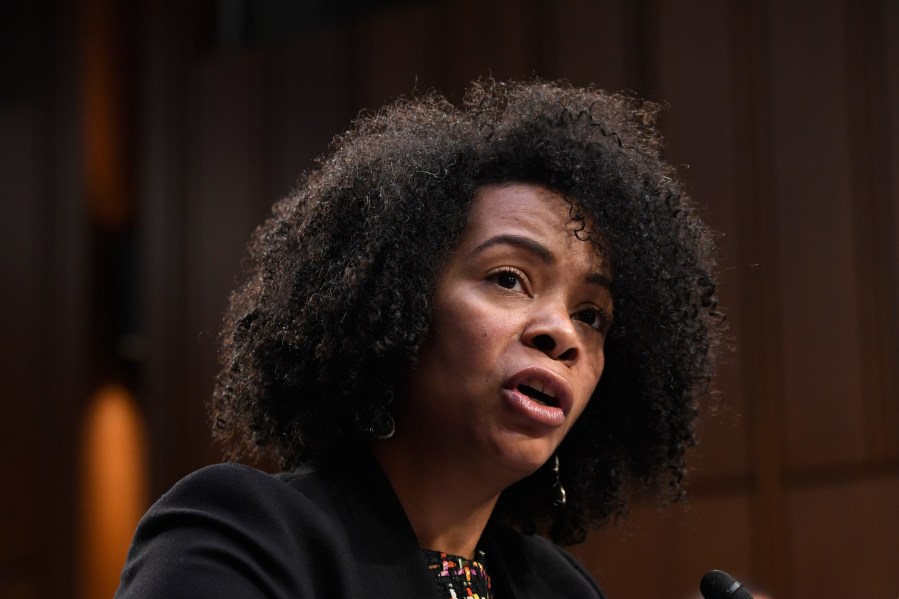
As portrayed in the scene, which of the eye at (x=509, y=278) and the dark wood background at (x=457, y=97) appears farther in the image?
the dark wood background at (x=457, y=97)

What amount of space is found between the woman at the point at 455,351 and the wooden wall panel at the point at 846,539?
1.75 meters

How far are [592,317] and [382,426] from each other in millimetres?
348

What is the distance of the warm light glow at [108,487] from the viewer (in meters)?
5.00

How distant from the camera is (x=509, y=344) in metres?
1.58

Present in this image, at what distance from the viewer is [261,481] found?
1.44 metres

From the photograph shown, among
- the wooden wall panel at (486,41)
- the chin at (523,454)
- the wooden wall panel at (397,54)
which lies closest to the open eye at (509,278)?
the chin at (523,454)

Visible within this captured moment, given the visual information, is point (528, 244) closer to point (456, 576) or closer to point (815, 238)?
point (456, 576)

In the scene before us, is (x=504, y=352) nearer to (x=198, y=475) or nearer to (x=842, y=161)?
(x=198, y=475)

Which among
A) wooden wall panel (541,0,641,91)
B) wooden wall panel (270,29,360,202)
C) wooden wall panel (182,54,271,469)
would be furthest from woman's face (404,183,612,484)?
wooden wall panel (182,54,271,469)

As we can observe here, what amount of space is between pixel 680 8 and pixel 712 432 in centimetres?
141

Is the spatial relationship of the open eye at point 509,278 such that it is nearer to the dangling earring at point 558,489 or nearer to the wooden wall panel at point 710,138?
the dangling earring at point 558,489

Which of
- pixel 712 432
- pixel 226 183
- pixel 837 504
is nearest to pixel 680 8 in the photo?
pixel 712 432

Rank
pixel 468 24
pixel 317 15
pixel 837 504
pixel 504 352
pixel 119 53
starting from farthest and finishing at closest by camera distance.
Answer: pixel 119 53
pixel 317 15
pixel 468 24
pixel 837 504
pixel 504 352

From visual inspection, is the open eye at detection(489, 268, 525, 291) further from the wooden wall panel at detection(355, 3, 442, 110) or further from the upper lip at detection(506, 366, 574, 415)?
the wooden wall panel at detection(355, 3, 442, 110)
